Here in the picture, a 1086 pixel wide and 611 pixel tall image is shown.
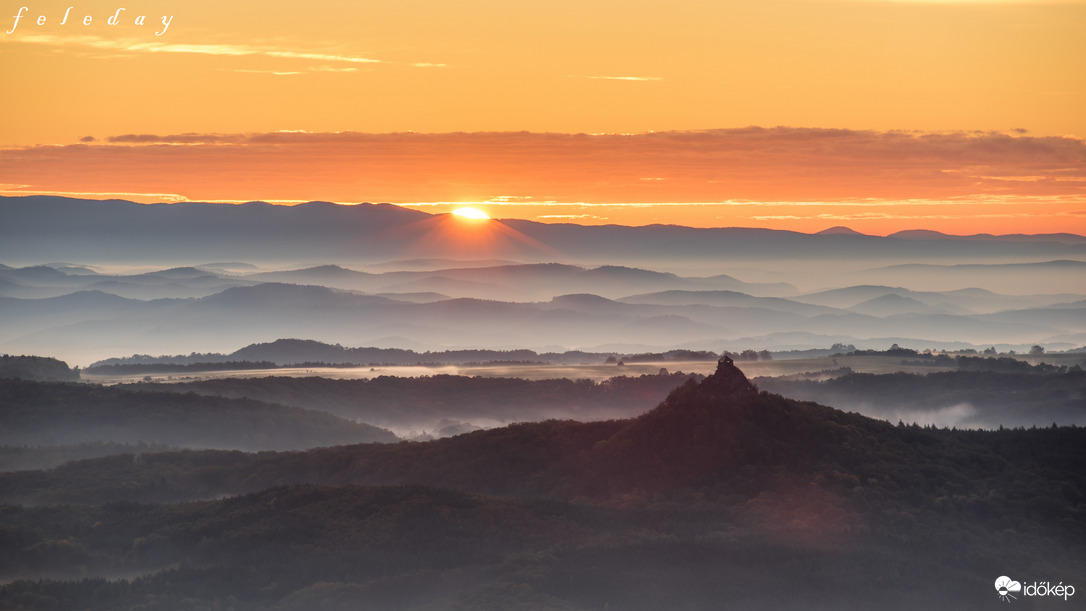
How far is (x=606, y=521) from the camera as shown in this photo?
34062 mm

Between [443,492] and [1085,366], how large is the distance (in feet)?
238

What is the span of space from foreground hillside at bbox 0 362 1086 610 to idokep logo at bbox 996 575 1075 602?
1.00 ft

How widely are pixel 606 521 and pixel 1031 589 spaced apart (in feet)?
38.7

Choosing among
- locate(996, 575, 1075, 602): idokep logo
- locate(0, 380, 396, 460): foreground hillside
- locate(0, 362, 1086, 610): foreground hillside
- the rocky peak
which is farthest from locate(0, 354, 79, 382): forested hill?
locate(996, 575, 1075, 602): idokep logo

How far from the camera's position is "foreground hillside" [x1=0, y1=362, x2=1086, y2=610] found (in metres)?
26.8

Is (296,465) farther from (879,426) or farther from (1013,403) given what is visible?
(1013,403)

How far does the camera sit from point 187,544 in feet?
107

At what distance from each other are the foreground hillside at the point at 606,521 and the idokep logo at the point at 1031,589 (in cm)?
30

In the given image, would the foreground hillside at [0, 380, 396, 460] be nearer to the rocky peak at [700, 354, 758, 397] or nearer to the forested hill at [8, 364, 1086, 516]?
the forested hill at [8, 364, 1086, 516]

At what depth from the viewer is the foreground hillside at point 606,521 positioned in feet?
87.8

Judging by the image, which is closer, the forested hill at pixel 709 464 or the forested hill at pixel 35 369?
the forested hill at pixel 709 464

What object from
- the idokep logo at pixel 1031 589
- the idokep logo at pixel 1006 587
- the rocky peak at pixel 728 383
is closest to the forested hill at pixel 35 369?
the rocky peak at pixel 728 383

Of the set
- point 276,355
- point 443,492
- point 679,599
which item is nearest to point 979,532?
point 679,599

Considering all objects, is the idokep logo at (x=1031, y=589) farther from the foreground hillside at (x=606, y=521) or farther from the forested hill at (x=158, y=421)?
the forested hill at (x=158, y=421)
